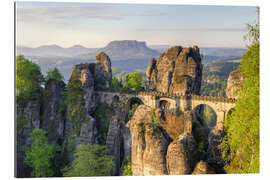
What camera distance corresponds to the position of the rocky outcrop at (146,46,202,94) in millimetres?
14336

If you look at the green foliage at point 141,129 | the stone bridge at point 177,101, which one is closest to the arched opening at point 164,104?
the stone bridge at point 177,101

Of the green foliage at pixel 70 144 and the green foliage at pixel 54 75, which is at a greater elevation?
the green foliage at pixel 54 75

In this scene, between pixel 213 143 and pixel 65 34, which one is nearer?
pixel 213 143

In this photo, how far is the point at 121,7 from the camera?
1022 cm

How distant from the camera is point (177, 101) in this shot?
1336cm

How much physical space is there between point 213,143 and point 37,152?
22.3ft

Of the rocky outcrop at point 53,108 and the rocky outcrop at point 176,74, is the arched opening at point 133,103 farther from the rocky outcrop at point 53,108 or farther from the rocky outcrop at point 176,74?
the rocky outcrop at point 53,108

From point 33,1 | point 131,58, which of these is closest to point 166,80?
point 131,58

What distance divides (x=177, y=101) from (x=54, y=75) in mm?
5868

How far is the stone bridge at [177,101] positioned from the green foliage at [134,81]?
1.21ft

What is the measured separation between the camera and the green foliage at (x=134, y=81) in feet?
43.2

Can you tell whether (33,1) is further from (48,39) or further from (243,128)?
(243,128)

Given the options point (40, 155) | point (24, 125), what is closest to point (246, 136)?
point (40, 155)
